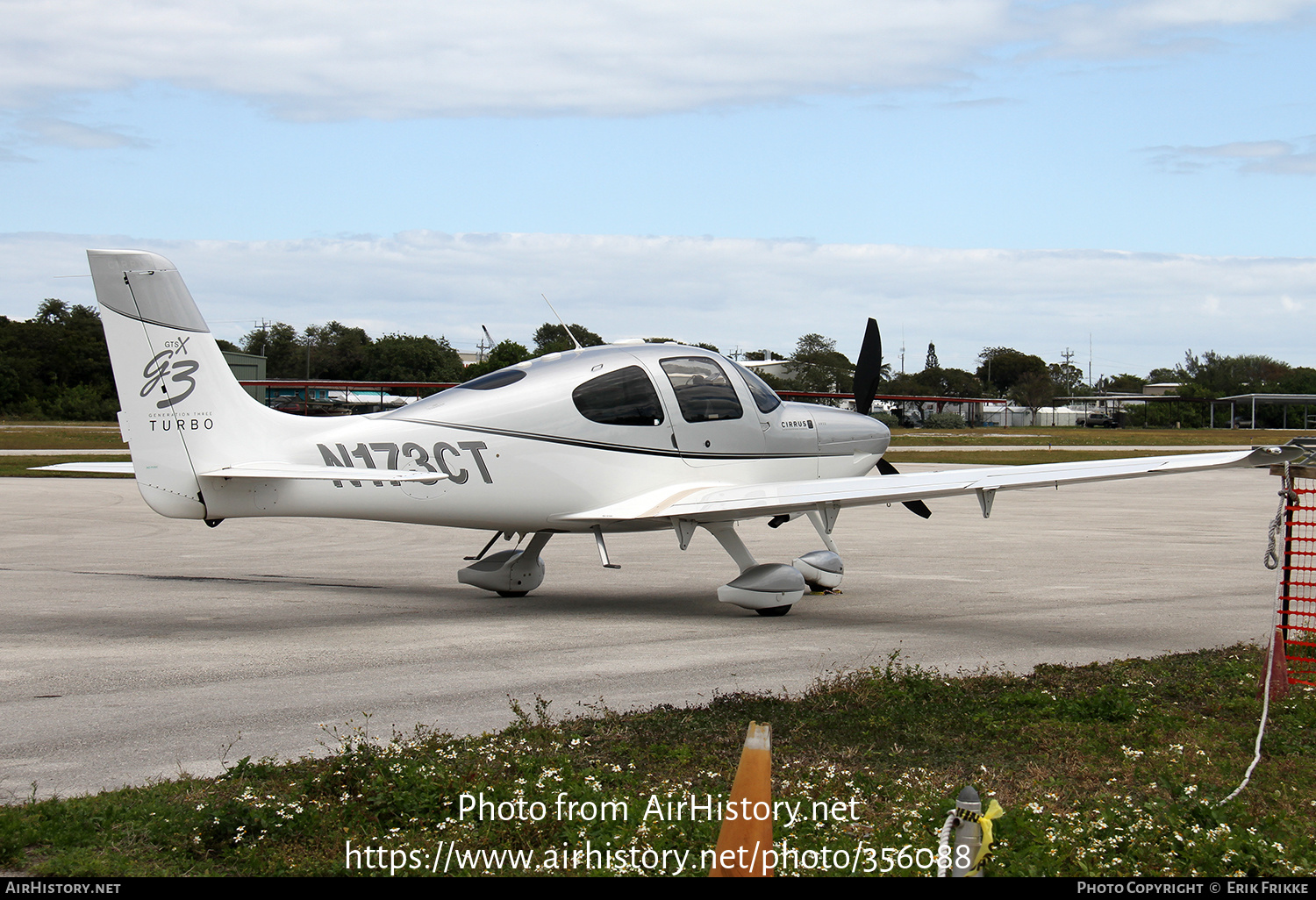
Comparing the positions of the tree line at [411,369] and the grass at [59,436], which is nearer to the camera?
the grass at [59,436]

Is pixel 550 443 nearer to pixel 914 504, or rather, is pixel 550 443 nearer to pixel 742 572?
pixel 742 572

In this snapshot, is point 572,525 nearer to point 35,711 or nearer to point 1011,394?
point 35,711

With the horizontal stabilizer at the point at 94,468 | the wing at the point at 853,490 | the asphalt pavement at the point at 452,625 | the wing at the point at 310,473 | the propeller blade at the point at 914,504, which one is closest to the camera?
the asphalt pavement at the point at 452,625

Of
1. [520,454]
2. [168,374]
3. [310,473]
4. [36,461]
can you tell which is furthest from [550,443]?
[36,461]

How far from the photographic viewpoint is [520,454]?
10.5 m

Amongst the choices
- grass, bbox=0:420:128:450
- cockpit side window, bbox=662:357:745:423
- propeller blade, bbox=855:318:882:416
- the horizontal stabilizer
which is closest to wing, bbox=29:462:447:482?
the horizontal stabilizer

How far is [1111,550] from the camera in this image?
16.7 meters

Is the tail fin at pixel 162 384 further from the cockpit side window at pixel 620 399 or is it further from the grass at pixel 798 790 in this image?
the grass at pixel 798 790

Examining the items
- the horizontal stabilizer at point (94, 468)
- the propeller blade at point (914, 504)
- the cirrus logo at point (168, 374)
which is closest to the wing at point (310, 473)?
the cirrus logo at point (168, 374)

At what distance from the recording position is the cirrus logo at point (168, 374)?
31.9 ft

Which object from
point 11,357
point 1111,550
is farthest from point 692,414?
point 11,357

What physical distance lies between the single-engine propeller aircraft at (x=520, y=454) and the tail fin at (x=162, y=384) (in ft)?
0.05

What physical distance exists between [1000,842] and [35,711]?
563 cm

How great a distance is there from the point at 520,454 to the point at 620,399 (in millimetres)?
1181
